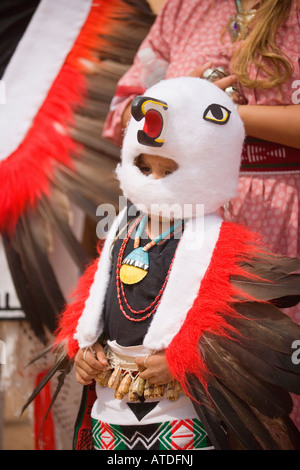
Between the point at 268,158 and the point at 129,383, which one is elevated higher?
the point at 268,158

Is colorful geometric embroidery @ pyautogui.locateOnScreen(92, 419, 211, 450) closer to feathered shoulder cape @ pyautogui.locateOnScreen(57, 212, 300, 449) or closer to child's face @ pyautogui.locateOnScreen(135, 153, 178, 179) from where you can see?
feathered shoulder cape @ pyautogui.locateOnScreen(57, 212, 300, 449)

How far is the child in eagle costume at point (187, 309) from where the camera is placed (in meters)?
0.77

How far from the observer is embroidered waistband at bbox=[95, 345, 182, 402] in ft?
2.79

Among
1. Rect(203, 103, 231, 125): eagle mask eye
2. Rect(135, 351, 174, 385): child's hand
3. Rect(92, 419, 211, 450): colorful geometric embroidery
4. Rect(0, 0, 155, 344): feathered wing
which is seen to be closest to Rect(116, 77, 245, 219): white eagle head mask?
Rect(203, 103, 231, 125): eagle mask eye

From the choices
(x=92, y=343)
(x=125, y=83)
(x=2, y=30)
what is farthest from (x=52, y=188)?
(x=92, y=343)

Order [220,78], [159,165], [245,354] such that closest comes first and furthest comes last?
Result: [245,354] < [159,165] < [220,78]

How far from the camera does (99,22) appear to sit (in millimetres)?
1428

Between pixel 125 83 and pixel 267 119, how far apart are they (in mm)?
363

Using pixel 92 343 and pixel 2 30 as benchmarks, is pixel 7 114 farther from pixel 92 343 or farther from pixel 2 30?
pixel 92 343

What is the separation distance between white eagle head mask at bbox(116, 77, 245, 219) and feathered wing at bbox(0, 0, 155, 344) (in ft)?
1.60

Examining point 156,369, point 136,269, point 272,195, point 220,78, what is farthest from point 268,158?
point 156,369

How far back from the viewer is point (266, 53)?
963 mm

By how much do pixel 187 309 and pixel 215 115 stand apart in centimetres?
31

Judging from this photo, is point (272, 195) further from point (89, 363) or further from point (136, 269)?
point (89, 363)
